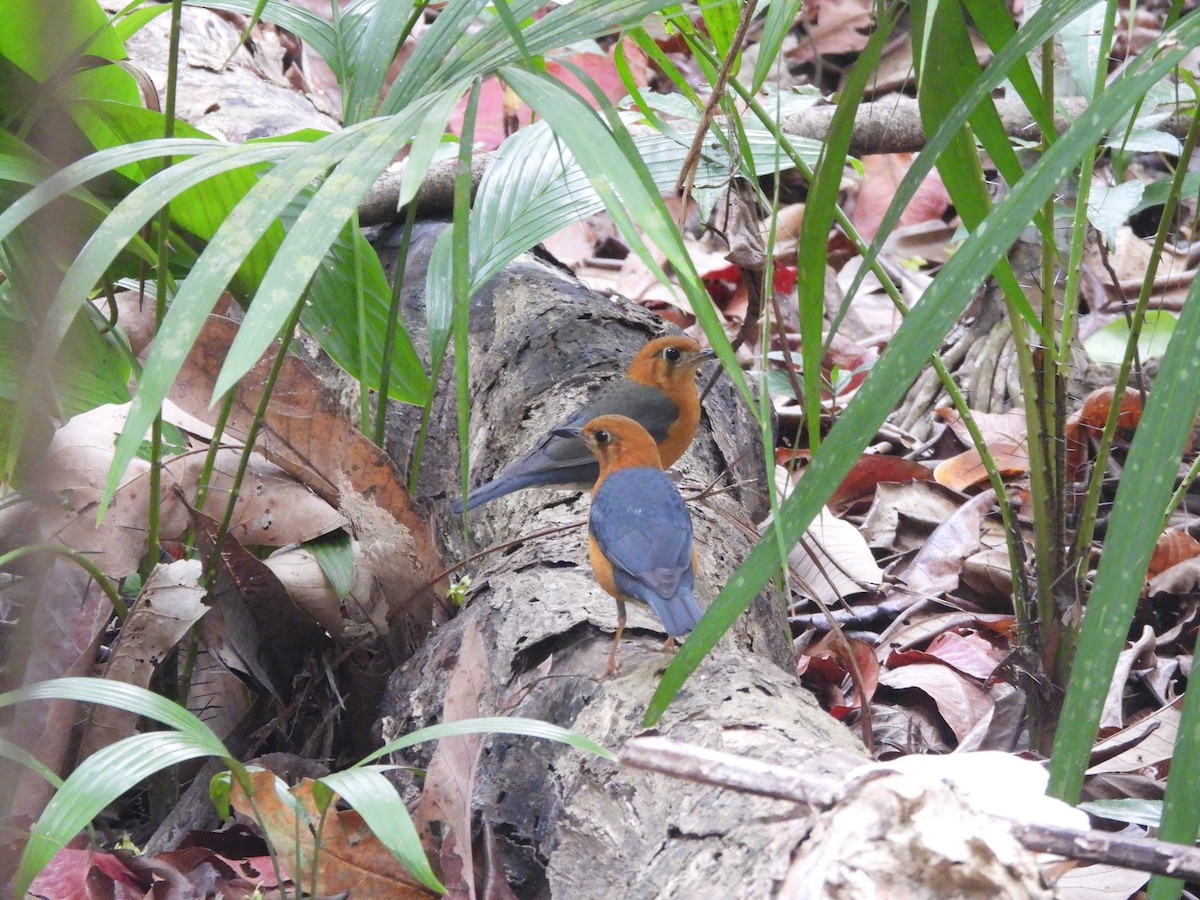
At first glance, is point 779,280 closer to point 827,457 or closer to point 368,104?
point 368,104

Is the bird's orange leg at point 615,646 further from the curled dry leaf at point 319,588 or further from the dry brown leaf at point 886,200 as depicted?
the dry brown leaf at point 886,200

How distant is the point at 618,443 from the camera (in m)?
3.25

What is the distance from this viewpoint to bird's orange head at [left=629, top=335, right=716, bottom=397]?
4.08 m

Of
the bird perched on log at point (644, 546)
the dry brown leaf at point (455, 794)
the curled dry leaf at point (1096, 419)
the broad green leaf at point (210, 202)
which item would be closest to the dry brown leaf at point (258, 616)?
the broad green leaf at point (210, 202)

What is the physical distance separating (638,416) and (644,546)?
1.55 m

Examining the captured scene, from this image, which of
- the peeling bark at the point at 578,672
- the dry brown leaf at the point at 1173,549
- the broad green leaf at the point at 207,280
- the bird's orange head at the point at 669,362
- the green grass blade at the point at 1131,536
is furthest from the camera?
the bird's orange head at the point at 669,362

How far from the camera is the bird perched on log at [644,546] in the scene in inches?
94.5

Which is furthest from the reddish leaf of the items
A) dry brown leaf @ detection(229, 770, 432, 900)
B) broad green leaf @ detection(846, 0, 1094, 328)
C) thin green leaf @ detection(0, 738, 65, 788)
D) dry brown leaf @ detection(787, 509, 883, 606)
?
thin green leaf @ detection(0, 738, 65, 788)

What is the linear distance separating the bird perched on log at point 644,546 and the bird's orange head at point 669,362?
945mm

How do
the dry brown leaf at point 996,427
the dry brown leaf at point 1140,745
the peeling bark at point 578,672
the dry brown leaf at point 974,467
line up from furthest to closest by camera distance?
the dry brown leaf at point 996,427, the dry brown leaf at point 974,467, the dry brown leaf at point 1140,745, the peeling bark at point 578,672

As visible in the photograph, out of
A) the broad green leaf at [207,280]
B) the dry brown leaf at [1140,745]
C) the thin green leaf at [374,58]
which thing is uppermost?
the thin green leaf at [374,58]

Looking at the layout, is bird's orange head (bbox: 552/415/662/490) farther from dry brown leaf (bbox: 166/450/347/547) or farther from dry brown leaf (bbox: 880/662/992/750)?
dry brown leaf (bbox: 880/662/992/750)

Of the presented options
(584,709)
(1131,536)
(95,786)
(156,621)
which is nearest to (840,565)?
(584,709)

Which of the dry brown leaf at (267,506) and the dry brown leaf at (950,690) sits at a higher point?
the dry brown leaf at (267,506)
